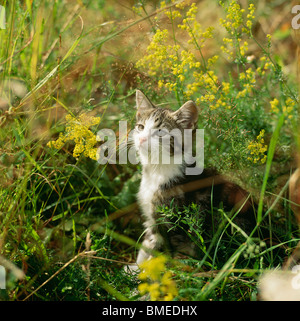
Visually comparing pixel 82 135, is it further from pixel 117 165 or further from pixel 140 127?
pixel 117 165

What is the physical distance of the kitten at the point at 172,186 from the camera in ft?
6.32

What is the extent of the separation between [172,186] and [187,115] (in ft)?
1.35

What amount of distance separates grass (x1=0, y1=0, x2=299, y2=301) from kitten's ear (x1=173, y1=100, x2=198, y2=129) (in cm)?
7

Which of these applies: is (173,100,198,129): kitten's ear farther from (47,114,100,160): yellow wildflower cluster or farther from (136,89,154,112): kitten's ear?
(47,114,100,160): yellow wildflower cluster

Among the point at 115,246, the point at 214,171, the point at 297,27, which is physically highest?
the point at 297,27

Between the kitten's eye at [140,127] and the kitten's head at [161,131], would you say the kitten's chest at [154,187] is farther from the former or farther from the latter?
the kitten's eye at [140,127]

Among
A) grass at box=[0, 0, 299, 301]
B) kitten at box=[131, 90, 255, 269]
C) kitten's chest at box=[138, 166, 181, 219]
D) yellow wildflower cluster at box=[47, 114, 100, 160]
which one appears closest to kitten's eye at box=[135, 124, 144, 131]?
kitten at box=[131, 90, 255, 269]

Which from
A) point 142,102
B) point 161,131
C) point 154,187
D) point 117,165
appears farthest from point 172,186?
point 117,165

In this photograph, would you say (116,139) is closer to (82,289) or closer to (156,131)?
(156,131)

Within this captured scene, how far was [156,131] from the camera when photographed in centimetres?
206

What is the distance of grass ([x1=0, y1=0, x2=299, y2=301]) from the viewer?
1587 mm

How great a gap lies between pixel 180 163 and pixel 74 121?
0.70 meters

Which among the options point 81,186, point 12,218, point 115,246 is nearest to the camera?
point 12,218
